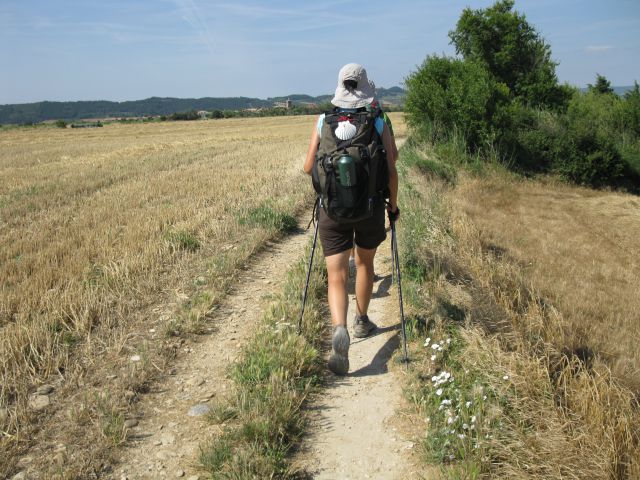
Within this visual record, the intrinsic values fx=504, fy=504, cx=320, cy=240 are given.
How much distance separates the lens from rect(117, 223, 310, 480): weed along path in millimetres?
2979

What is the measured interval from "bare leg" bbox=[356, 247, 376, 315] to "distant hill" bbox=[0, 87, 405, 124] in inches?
4918

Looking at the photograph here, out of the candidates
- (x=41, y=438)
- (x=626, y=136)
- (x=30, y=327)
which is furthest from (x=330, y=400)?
(x=626, y=136)

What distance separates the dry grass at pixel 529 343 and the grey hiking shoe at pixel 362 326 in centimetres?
48

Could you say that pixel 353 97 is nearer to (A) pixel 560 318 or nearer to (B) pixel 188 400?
(B) pixel 188 400

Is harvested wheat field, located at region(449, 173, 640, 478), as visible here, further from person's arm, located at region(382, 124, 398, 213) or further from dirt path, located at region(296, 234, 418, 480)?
person's arm, located at region(382, 124, 398, 213)

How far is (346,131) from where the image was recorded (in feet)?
11.8

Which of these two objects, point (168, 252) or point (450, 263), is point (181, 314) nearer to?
point (168, 252)

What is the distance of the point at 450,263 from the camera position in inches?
245

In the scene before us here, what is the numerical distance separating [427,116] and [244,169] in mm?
8151

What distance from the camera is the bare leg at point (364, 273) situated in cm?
412

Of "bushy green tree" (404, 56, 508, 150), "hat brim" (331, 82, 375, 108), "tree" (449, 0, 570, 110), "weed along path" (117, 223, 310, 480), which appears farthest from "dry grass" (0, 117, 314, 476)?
"tree" (449, 0, 570, 110)

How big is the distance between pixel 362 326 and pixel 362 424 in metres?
1.27

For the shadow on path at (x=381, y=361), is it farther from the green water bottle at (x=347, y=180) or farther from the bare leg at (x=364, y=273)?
the green water bottle at (x=347, y=180)

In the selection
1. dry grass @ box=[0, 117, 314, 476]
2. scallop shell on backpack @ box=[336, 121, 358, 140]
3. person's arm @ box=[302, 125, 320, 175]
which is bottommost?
dry grass @ box=[0, 117, 314, 476]
